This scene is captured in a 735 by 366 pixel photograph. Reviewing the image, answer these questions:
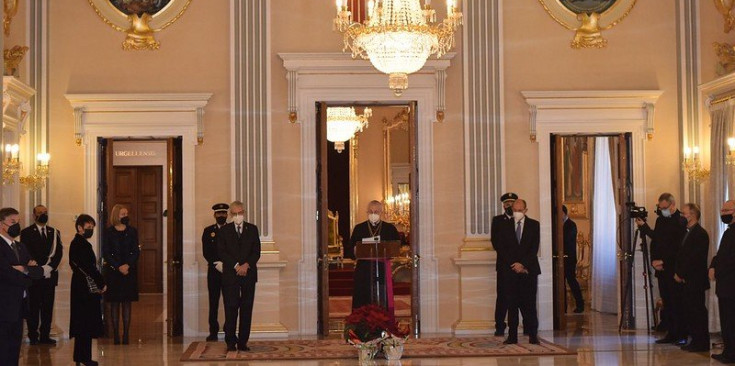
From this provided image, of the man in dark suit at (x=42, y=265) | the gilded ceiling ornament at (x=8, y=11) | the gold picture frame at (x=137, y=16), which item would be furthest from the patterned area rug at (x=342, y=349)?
the gilded ceiling ornament at (x=8, y=11)

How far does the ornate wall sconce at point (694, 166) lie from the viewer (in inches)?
526

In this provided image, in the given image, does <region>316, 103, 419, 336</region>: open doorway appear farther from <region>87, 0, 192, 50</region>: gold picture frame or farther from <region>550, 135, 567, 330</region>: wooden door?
<region>87, 0, 192, 50</region>: gold picture frame

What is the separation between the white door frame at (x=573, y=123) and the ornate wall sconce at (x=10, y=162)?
20.2ft

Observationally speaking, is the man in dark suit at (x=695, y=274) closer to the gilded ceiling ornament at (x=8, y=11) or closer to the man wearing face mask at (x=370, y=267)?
the man wearing face mask at (x=370, y=267)

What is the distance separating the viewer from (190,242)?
1338cm

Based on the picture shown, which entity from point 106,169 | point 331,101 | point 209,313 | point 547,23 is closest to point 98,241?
point 106,169

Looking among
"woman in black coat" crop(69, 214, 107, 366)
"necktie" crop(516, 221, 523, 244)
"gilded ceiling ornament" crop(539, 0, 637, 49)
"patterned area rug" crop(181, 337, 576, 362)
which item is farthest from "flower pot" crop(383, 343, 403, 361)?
"gilded ceiling ornament" crop(539, 0, 637, 49)

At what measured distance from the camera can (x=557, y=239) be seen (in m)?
13.6

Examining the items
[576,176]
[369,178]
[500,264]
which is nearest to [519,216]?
[500,264]

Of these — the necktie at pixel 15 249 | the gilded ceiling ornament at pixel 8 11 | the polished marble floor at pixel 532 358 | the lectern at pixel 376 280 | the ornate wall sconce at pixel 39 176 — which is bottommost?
the polished marble floor at pixel 532 358

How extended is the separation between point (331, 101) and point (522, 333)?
12.2ft

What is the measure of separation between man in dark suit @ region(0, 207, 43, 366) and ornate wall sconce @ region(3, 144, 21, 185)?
10.3 ft

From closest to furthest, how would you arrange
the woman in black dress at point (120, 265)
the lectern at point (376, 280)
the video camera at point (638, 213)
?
the woman in black dress at point (120, 265) < the lectern at point (376, 280) < the video camera at point (638, 213)

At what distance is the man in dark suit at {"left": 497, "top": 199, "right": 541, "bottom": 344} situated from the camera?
1209 cm
